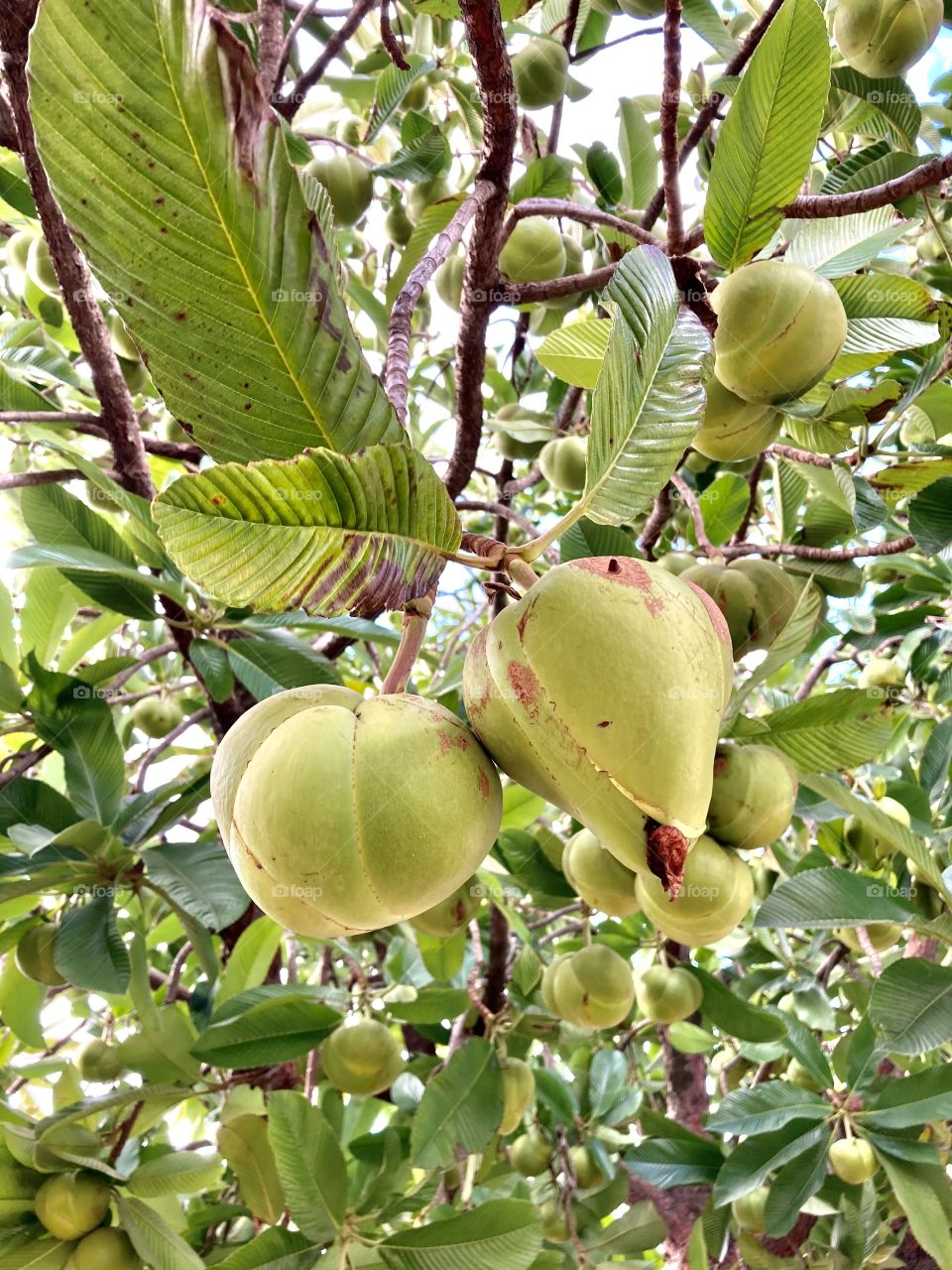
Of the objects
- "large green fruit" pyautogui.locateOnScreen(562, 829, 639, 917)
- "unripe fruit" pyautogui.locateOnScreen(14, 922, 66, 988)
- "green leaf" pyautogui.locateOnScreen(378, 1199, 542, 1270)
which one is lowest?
"green leaf" pyautogui.locateOnScreen(378, 1199, 542, 1270)

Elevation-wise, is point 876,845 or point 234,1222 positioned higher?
point 876,845

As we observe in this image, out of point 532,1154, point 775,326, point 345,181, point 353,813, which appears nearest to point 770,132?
point 775,326

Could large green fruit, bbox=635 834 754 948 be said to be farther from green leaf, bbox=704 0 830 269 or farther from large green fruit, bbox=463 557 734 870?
green leaf, bbox=704 0 830 269

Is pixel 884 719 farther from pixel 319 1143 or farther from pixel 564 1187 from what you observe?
pixel 564 1187

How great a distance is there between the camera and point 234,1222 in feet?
7.32

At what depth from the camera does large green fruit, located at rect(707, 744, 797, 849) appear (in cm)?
120

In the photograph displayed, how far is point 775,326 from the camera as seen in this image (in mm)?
1035

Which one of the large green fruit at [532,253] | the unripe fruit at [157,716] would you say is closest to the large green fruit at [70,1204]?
the unripe fruit at [157,716]

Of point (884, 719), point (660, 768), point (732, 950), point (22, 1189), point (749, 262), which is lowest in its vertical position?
point (732, 950)

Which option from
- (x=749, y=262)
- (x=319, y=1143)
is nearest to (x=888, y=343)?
(x=749, y=262)

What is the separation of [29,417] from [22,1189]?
4.11ft

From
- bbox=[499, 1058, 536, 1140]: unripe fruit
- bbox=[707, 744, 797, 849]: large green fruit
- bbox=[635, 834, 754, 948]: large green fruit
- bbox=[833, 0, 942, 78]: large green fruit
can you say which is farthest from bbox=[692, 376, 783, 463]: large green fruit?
bbox=[499, 1058, 536, 1140]: unripe fruit

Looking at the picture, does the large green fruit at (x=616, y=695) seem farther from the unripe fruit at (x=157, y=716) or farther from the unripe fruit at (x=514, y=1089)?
the unripe fruit at (x=157, y=716)

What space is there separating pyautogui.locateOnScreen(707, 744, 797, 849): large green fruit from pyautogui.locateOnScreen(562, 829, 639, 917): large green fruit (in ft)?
0.53
